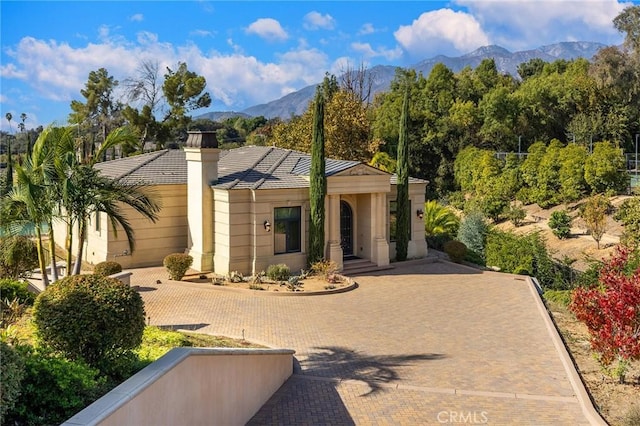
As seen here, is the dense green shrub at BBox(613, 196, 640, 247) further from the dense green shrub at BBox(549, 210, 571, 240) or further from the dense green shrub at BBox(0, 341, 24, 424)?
the dense green shrub at BBox(0, 341, 24, 424)

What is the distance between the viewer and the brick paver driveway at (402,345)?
11.2 metres

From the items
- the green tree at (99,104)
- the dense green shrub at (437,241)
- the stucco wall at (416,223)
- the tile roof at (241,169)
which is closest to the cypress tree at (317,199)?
the tile roof at (241,169)

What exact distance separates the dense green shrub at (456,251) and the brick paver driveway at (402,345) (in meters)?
2.72

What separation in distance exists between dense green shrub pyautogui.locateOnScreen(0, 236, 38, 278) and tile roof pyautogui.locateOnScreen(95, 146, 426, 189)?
4.53m

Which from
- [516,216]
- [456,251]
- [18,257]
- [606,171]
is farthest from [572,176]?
[18,257]

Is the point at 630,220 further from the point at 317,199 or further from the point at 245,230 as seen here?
the point at 245,230

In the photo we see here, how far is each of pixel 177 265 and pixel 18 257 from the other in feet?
16.5

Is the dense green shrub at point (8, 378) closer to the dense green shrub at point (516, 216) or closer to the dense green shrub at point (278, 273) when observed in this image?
the dense green shrub at point (278, 273)

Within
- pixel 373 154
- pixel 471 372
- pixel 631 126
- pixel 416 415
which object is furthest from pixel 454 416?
pixel 631 126

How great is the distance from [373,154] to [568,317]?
26.7 metres

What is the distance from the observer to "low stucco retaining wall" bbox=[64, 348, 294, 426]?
6406 mm

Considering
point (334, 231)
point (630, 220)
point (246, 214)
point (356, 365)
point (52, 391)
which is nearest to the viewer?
point (52, 391)

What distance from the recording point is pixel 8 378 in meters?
6.01

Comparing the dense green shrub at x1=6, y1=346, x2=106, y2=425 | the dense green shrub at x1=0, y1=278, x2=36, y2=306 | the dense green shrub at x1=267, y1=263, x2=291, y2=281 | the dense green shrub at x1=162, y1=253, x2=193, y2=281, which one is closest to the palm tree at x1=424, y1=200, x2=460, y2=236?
the dense green shrub at x1=267, y1=263, x2=291, y2=281
